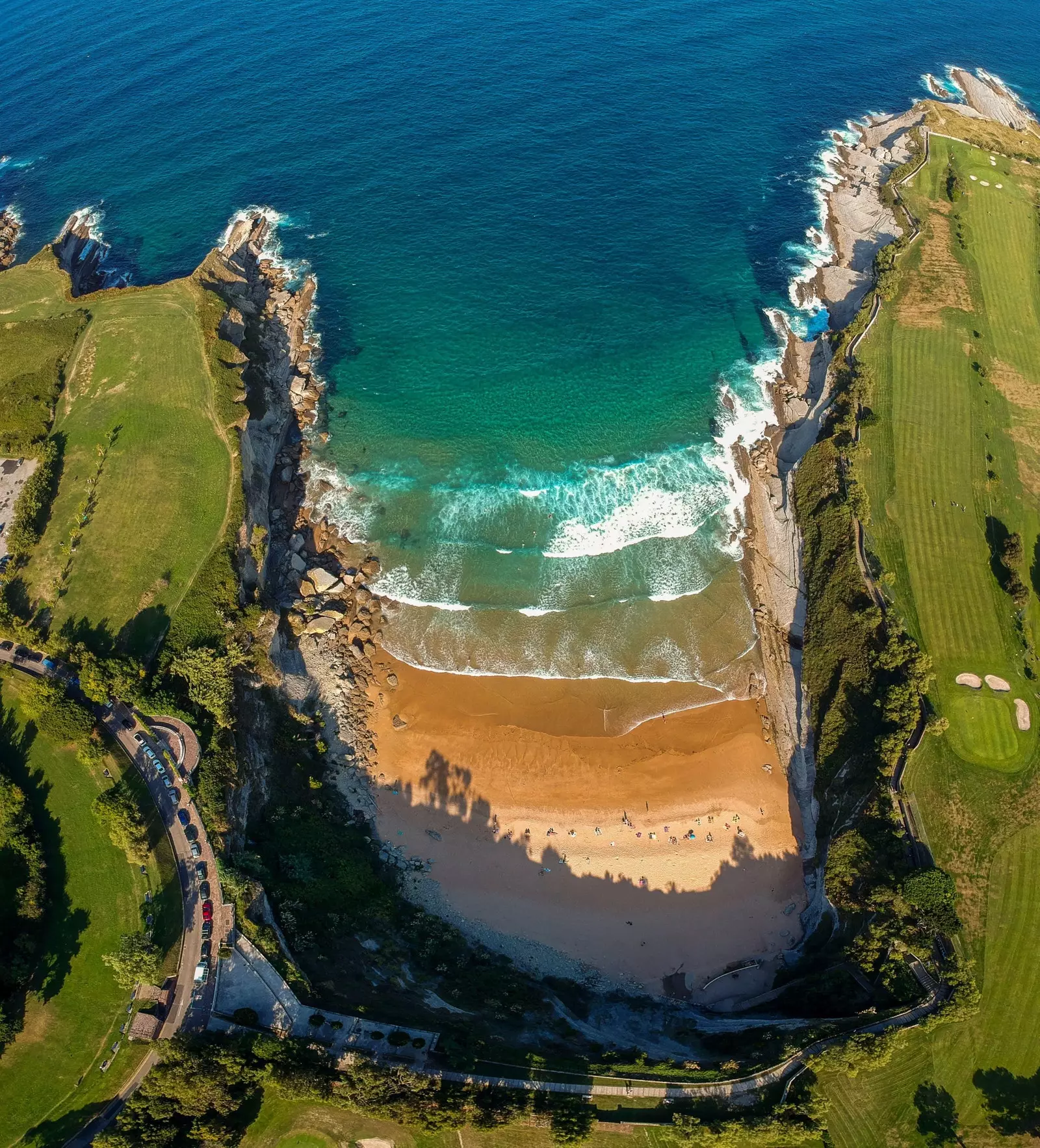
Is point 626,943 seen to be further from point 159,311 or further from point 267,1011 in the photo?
point 159,311

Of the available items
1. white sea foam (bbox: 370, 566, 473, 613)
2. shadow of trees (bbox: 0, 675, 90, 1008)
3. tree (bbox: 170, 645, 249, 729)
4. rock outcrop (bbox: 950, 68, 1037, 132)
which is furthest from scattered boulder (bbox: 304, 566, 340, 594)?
rock outcrop (bbox: 950, 68, 1037, 132)

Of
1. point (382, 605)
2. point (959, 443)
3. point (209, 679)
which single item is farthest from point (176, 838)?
point (959, 443)

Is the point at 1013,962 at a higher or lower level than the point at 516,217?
lower

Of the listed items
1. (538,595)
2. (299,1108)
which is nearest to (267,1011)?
(299,1108)

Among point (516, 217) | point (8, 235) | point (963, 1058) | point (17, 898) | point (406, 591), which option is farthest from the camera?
point (8, 235)

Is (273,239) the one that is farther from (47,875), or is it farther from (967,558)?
(967,558)

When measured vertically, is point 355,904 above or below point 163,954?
below

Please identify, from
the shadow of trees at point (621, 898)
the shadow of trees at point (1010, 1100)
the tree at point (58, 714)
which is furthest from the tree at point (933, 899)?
the tree at point (58, 714)
